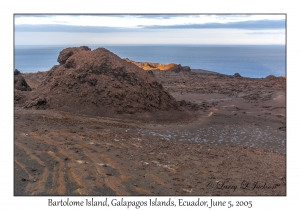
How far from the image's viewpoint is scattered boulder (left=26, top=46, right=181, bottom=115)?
9.68 m

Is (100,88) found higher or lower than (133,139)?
higher

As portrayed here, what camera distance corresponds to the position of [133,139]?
22.6ft

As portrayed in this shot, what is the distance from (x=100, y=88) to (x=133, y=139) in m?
3.58

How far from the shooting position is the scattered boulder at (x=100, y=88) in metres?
9.68

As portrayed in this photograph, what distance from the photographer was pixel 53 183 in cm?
422

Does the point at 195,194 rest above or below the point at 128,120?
below

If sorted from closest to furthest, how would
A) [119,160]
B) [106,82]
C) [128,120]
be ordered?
[119,160], [128,120], [106,82]

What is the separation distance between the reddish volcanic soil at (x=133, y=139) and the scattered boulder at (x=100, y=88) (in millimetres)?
32

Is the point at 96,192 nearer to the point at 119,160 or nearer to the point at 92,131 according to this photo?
the point at 119,160

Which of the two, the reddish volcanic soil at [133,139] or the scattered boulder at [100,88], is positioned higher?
the scattered boulder at [100,88]

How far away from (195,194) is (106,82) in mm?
6618

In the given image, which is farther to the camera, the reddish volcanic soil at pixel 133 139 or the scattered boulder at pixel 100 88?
the scattered boulder at pixel 100 88

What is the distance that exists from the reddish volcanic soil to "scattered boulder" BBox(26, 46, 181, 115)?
0.03 meters

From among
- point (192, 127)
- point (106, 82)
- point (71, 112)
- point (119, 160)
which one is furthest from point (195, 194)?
point (106, 82)
